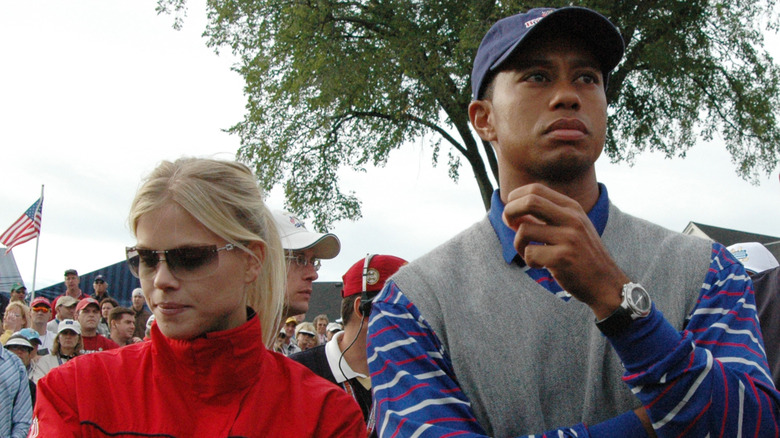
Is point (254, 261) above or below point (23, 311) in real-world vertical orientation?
below

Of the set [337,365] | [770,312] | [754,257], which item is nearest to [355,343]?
[337,365]

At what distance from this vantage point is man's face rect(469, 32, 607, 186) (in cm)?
175

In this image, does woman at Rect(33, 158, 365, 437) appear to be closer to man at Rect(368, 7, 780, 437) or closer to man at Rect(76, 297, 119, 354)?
man at Rect(368, 7, 780, 437)

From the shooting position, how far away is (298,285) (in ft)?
12.6

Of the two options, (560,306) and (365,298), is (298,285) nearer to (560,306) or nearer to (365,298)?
(365,298)

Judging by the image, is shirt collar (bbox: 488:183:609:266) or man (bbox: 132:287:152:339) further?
man (bbox: 132:287:152:339)

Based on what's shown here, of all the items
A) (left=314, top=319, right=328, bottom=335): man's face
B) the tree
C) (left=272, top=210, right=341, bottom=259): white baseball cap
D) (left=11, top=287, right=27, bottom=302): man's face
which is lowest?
(left=272, top=210, right=341, bottom=259): white baseball cap

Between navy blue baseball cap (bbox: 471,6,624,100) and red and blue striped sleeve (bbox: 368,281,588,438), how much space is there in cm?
67

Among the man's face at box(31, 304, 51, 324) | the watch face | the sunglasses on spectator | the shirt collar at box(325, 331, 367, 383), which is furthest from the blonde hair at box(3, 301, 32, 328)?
the watch face

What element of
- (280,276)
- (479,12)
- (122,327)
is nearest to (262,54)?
(479,12)

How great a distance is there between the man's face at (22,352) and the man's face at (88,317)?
0.91 meters

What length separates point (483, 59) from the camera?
77.3 inches

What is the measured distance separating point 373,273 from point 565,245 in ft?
8.44

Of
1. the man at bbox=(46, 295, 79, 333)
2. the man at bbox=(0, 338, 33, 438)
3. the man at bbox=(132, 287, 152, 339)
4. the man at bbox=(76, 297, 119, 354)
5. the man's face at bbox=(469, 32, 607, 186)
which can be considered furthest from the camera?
the man at bbox=(132, 287, 152, 339)
